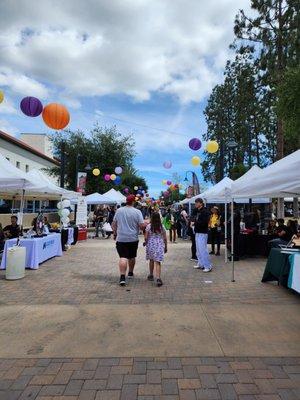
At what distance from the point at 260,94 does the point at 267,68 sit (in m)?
3.50

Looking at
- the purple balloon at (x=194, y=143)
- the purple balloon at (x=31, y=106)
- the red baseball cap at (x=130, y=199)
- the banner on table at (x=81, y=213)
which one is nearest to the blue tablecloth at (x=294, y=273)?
the red baseball cap at (x=130, y=199)

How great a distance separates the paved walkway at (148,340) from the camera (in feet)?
11.0

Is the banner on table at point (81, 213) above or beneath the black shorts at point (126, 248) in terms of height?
above

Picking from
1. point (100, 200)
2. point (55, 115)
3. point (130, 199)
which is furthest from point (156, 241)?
point (100, 200)

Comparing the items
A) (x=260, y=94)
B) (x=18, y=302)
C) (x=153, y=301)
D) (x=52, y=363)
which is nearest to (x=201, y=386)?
(x=52, y=363)

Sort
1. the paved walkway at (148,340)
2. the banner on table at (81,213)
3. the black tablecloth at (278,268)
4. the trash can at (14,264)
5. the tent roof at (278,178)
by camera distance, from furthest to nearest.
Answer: the banner on table at (81,213), the trash can at (14,264), the black tablecloth at (278,268), the tent roof at (278,178), the paved walkway at (148,340)

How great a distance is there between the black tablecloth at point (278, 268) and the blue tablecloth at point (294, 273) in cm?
33

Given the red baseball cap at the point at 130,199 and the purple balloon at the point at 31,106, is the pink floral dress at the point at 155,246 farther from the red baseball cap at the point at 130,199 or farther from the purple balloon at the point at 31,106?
the purple balloon at the point at 31,106

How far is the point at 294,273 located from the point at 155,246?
2727 mm

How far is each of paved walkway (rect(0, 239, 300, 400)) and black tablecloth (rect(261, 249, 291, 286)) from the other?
0.24 meters

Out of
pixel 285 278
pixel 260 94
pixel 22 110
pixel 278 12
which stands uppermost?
pixel 278 12

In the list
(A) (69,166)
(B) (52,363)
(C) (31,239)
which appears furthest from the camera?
(A) (69,166)

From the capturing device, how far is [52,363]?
3.85 metres

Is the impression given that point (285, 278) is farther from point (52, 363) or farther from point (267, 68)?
point (267, 68)
